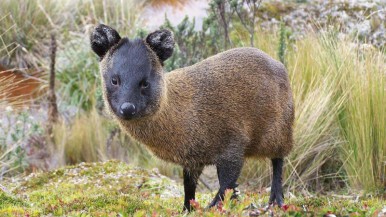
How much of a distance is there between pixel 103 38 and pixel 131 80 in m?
0.58

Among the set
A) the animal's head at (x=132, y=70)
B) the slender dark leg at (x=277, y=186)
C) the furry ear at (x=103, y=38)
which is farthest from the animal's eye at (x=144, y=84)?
the slender dark leg at (x=277, y=186)

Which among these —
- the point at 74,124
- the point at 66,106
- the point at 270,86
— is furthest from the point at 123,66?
the point at 66,106

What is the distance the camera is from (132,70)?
5.33 meters

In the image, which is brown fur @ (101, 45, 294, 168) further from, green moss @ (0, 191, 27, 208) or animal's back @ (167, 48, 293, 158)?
green moss @ (0, 191, 27, 208)

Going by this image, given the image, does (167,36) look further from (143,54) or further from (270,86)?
(270,86)

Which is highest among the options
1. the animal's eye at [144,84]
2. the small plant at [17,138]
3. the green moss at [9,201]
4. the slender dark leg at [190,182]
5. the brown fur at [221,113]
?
the animal's eye at [144,84]

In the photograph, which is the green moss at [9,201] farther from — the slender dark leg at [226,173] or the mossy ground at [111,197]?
the slender dark leg at [226,173]

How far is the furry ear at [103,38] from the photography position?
555 centimetres

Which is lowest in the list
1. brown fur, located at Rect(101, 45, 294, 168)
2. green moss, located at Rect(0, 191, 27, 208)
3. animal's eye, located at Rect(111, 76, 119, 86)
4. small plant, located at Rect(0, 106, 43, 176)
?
small plant, located at Rect(0, 106, 43, 176)

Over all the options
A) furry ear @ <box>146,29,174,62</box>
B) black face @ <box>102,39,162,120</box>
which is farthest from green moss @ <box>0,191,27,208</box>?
furry ear @ <box>146,29,174,62</box>

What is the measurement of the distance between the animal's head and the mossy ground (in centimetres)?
83

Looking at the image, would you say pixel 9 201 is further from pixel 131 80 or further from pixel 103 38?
pixel 131 80

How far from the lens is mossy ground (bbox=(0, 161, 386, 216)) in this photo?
566 cm

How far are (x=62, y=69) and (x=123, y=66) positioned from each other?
9.11 meters
